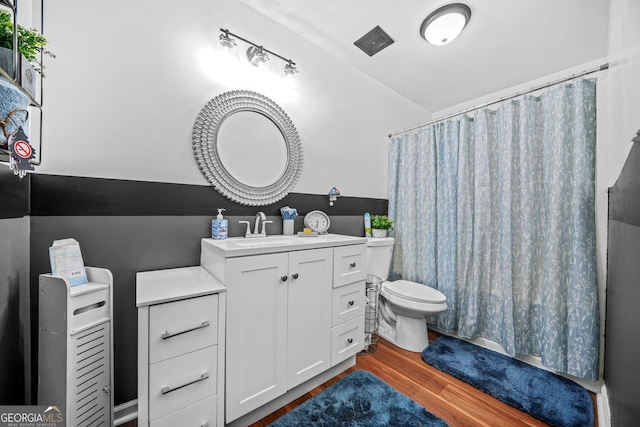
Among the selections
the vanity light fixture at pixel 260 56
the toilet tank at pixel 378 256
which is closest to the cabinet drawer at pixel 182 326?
the toilet tank at pixel 378 256

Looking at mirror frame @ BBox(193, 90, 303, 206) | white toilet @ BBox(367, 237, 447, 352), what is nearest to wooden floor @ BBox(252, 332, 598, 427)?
white toilet @ BBox(367, 237, 447, 352)

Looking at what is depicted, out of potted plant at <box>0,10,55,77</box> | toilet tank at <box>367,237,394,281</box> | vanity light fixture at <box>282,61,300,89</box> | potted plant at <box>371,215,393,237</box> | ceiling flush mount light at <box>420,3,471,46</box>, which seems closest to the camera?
potted plant at <box>0,10,55,77</box>

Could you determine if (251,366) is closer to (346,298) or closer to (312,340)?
(312,340)

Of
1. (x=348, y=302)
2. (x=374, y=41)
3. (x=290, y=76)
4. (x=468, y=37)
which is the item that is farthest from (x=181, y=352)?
(x=468, y=37)

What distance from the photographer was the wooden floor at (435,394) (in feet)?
4.02

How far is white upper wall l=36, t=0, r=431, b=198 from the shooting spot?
1077 mm

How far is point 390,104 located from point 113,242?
2.66m

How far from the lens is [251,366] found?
3.72 feet

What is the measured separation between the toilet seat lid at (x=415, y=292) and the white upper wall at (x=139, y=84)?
1124mm

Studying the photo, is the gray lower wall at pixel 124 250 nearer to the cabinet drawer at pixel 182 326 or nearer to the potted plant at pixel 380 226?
the cabinet drawer at pixel 182 326

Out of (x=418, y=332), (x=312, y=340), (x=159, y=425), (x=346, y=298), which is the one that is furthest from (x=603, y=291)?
(x=159, y=425)

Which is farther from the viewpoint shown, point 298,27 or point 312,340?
point 298,27

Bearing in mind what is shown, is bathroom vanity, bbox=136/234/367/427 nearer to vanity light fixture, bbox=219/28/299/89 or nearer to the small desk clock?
the small desk clock

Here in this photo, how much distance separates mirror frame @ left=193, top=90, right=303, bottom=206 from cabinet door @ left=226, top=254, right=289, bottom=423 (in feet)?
1.94
